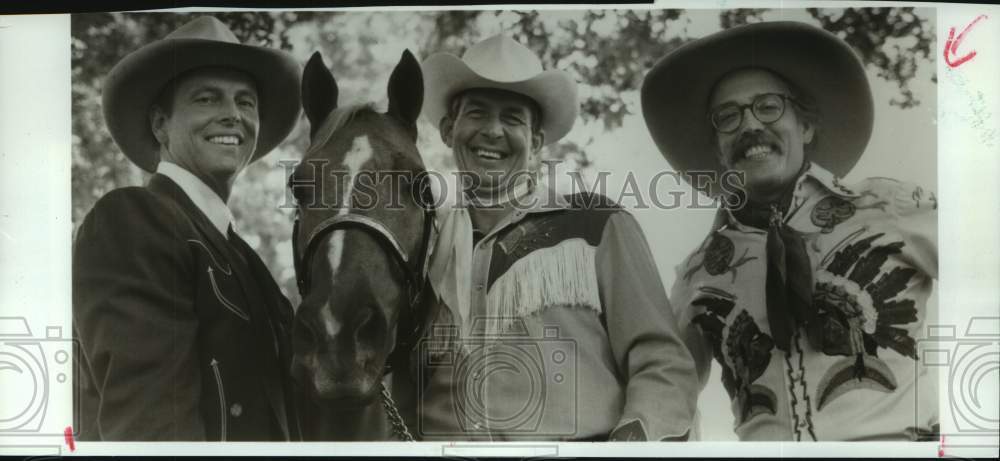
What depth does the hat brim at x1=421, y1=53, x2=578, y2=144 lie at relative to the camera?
639cm

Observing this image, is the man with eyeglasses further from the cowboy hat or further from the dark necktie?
the cowboy hat

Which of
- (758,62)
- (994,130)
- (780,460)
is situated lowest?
(780,460)

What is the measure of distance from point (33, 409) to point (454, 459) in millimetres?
2559

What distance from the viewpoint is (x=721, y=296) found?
251 inches

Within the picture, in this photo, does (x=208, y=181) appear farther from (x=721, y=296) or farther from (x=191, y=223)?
(x=721, y=296)

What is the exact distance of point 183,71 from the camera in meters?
6.52

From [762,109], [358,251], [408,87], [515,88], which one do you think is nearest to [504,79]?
[515,88]

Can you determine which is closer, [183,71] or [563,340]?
[563,340]

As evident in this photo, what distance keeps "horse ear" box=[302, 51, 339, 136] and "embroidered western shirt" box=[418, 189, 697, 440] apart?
1206 millimetres

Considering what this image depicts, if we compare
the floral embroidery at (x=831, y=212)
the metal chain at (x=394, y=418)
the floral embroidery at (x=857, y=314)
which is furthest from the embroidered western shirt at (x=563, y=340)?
the floral embroidery at (x=831, y=212)

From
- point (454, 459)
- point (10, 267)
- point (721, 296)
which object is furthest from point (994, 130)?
point (10, 267)

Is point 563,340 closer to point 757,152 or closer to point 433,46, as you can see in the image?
point 757,152

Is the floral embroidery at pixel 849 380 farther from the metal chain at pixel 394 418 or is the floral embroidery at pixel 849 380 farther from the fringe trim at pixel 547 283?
the metal chain at pixel 394 418

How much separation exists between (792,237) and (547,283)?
4.72 ft
